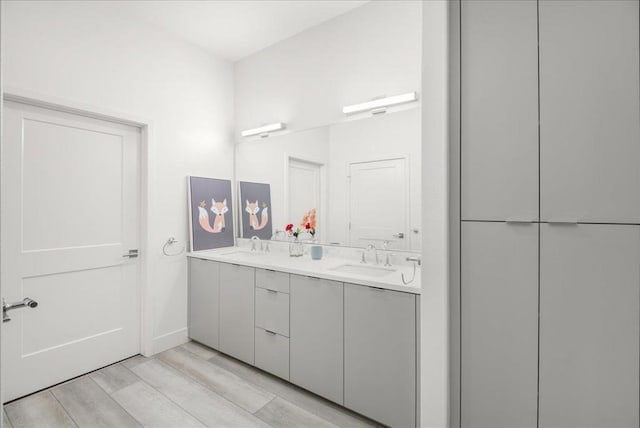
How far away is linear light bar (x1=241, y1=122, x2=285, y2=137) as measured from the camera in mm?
3176

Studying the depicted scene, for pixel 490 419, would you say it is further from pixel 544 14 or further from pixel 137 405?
pixel 137 405

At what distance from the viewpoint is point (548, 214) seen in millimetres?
1434

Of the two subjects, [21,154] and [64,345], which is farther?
[64,345]

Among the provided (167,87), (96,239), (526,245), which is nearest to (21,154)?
(96,239)

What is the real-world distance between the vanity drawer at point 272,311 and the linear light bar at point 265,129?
1.54m

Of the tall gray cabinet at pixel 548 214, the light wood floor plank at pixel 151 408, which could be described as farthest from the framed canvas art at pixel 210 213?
the tall gray cabinet at pixel 548 214

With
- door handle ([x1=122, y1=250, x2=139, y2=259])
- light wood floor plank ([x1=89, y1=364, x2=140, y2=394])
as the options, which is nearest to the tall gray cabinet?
light wood floor plank ([x1=89, y1=364, x2=140, y2=394])

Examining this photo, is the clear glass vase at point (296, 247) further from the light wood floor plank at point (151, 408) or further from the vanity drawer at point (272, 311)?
the light wood floor plank at point (151, 408)

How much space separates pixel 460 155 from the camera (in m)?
1.60

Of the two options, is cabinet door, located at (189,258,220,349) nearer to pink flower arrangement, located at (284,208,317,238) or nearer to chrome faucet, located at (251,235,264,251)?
chrome faucet, located at (251,235,264,251)

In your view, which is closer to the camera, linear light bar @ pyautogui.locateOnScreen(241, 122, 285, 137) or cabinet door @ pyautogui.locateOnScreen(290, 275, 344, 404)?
cabinet door @ pyautogui.locateOnScreen(290, 275, 344, 404)

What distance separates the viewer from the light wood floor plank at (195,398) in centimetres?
203

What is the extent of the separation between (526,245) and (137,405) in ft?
8.14

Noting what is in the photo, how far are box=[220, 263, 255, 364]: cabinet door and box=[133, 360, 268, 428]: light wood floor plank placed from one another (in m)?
0.39
